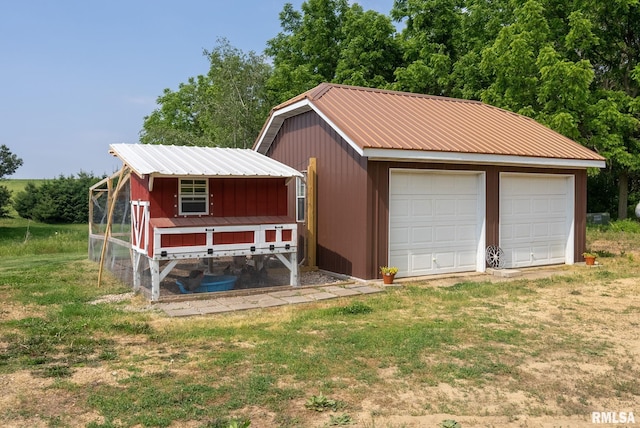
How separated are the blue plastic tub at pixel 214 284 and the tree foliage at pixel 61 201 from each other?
28091 millimetres

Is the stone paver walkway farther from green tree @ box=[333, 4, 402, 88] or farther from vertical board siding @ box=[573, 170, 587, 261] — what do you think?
green tree @ box=[333, 4, 402, 88]

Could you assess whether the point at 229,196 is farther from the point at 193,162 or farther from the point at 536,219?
the point at 536,219

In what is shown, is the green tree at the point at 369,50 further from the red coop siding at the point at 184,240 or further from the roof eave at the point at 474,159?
the red coop siding at the point at 184,240

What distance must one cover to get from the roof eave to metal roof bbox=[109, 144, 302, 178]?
163 centimetres

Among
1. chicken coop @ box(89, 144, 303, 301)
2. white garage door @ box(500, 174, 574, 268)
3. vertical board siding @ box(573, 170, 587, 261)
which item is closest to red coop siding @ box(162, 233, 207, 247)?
chicken coop @ box(89, 144, 303, 301)

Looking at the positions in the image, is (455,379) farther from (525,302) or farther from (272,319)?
(525,302)

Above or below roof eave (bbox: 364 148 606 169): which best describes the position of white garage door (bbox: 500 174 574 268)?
below

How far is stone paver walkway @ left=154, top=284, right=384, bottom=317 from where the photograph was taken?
7.96 metres

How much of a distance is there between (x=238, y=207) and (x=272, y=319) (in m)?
2.87

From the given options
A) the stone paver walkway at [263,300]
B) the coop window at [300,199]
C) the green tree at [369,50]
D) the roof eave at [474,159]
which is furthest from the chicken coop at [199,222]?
the green tree at [369,50]

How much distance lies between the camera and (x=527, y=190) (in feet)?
40.9

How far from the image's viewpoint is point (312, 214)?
1179 cm

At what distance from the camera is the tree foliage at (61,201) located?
112 feet

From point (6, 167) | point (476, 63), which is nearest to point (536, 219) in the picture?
point (476, 63)
